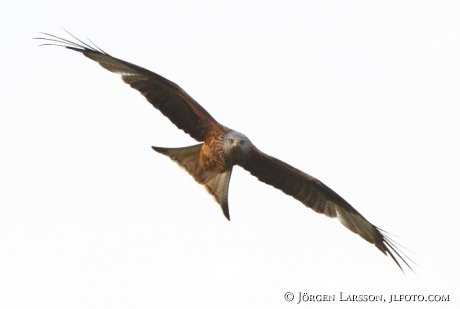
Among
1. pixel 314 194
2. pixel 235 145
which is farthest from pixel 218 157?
pixel 314 194

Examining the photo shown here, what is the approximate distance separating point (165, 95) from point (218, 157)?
1053mm

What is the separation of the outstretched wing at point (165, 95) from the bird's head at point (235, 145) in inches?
7.5

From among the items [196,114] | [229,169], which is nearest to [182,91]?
[196,114]

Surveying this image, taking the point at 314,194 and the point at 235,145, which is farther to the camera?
the point at 314,194

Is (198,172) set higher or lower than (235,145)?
lower

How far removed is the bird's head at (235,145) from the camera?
1197cm

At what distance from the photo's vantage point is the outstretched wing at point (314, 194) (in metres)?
12.8

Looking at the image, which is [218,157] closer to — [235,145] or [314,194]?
[235,145]

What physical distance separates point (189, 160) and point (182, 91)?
110 centimetres

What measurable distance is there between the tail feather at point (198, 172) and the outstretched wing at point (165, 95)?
0.29m

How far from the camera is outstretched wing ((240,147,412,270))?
42.0 ft

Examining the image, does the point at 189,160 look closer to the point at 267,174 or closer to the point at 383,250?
the point at 267,174

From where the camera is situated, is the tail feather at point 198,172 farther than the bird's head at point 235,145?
Yes

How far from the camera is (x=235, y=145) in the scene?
12.0m
